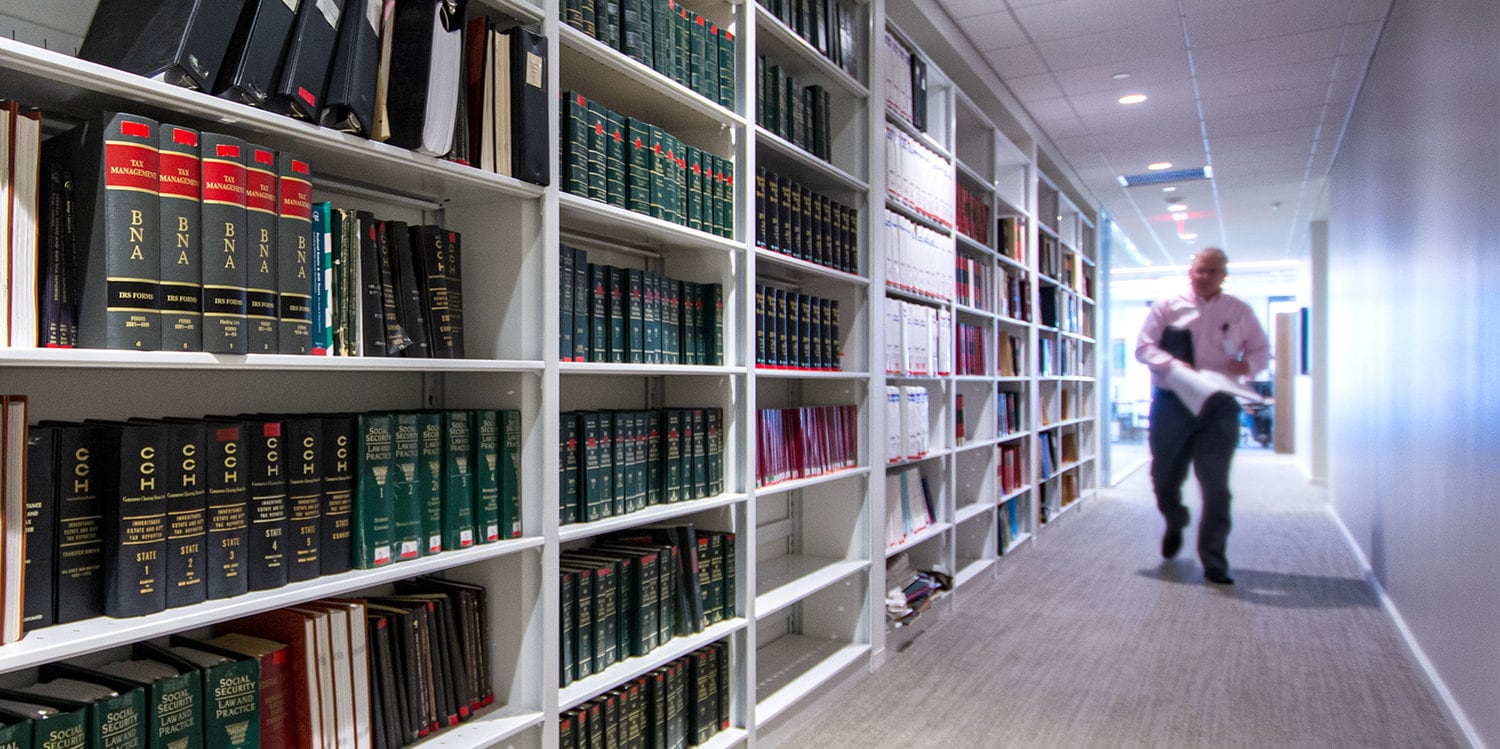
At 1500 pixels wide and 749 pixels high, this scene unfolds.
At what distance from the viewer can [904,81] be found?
359cm

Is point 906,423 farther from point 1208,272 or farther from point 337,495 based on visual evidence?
point 337,495

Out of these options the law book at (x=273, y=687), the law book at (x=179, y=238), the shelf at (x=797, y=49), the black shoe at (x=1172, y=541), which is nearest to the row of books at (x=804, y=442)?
the shelf at (x=797, y=49)

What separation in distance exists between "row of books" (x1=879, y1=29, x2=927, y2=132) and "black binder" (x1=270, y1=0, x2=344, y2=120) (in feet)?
7.69

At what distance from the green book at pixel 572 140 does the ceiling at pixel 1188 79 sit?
99.6 inches

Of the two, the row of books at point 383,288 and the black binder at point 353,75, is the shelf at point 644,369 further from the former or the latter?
the black binder at point 353,75

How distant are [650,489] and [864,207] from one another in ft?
5.12

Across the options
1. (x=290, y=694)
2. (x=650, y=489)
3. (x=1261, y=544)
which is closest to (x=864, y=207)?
(x=650, y=489)

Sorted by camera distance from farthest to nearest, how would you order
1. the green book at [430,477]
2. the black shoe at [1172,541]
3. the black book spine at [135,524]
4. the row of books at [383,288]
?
the black shoe at [1172,541] < the green book at [430,477] < the row of books at [383,288] < the black book spine at [135,524]

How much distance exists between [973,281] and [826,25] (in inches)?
78.1

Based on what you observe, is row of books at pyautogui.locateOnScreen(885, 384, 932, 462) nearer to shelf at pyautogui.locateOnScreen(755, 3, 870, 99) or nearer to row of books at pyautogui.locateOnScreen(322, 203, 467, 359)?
shelf at pyautogui.locateOnScreen(755, 3, 870, 99)

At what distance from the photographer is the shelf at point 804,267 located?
256 cm

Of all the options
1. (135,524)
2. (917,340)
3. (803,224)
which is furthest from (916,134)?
(135,524)

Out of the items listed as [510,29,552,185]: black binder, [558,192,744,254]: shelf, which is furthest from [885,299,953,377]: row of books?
[510,29,552,185]: black binder

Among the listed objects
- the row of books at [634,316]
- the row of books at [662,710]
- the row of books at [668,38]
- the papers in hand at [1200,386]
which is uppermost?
the row of books at [668,38]
